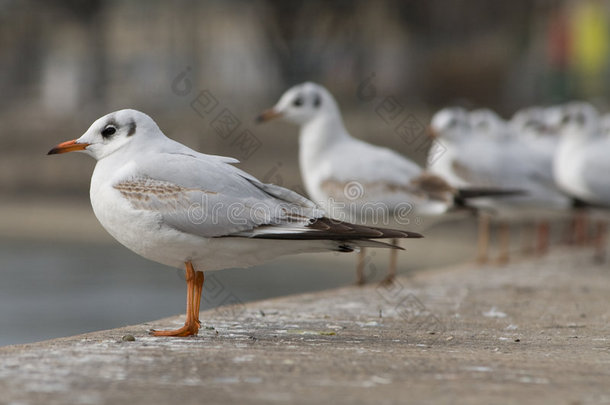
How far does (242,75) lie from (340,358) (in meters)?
36.0

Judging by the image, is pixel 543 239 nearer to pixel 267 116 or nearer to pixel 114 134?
pixel 267 116

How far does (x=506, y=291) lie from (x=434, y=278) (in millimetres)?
1072

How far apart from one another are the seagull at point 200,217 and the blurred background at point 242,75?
7.91 metres

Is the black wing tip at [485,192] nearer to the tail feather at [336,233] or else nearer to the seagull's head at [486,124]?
the seagull's head at [486,124]

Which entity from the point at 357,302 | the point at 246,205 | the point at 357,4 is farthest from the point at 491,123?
the point at 357,4

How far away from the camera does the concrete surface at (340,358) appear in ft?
12.3

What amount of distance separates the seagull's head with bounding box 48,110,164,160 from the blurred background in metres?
7.76

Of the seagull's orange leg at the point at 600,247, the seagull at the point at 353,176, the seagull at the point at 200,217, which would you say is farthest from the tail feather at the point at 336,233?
the seagull's orange leg at the point at 600,247

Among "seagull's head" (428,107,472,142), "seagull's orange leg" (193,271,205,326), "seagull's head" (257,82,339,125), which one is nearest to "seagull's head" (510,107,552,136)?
"seagull's head" (428,107,472,142)

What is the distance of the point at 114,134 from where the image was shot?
17.6ft

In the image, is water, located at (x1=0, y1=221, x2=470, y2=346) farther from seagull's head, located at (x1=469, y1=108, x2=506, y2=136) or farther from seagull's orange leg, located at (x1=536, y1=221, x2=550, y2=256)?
seagull's head, located at (x1=469, y1=108, x2=506, y2=136)

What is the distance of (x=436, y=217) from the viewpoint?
9.02m

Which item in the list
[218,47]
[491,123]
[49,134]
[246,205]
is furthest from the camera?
[218,47]

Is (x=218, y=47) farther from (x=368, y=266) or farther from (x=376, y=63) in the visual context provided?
(x=368, y=266)
